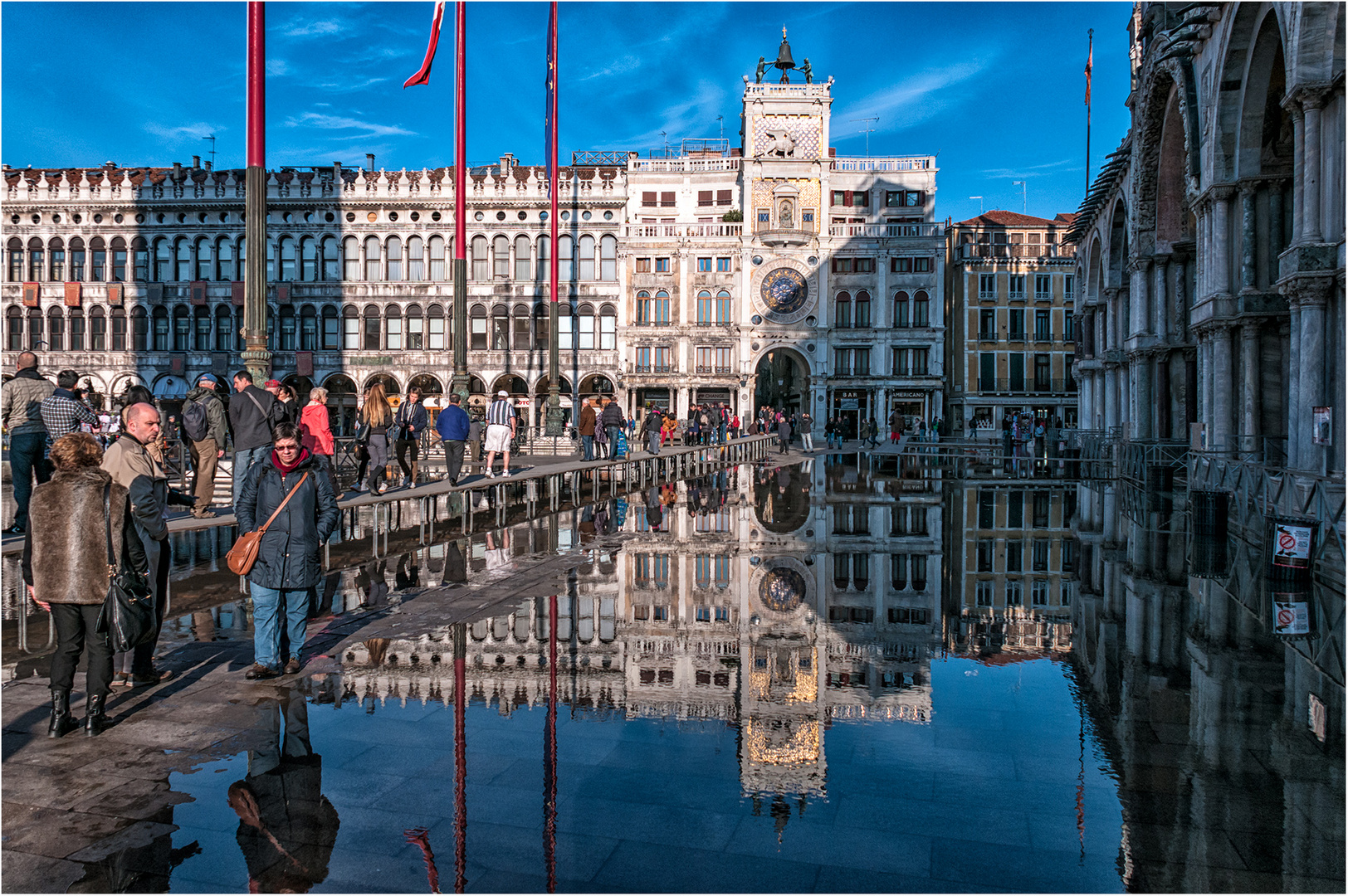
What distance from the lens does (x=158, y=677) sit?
20.5 feet

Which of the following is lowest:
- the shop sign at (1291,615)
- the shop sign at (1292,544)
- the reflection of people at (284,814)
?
the reflection of people at (284,814)

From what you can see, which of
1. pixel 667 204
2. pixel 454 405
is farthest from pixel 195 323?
pixel 454 405

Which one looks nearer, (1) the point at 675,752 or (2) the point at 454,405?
(1) the point at 675,752

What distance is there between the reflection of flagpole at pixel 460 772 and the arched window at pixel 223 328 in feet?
162

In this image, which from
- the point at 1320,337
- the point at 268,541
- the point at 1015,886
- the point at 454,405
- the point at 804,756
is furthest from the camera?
the point at 454,405

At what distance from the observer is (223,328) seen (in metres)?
51.0

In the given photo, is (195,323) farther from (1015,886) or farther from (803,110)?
(1015,886)

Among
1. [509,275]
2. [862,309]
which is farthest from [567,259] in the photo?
[862,309]

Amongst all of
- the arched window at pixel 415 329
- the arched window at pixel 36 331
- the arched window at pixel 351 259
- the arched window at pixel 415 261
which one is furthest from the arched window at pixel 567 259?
the arched window at pixel 36 331

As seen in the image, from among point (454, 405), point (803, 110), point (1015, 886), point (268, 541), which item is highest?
point (803, 110)

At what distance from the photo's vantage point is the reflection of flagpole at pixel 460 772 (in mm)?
3816

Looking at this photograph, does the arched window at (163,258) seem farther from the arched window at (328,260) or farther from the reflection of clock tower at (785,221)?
the reflection of clock tower at (785,221)

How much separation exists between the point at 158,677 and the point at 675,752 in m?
3.57

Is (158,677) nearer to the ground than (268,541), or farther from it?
nearer to the ground
